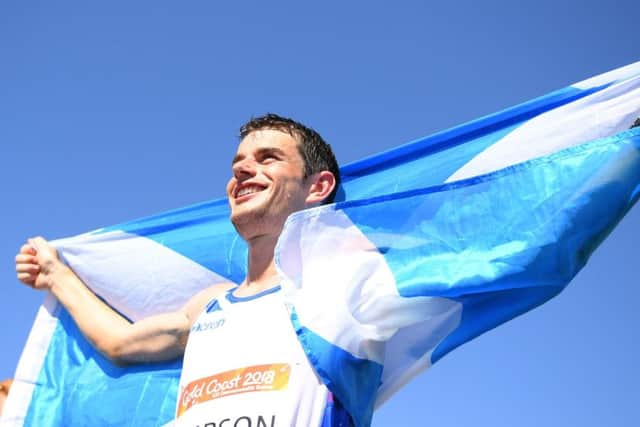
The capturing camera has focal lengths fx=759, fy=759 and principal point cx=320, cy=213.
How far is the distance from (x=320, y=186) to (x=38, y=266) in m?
2.25

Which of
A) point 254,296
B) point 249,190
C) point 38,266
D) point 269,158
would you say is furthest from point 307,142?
point 38,266

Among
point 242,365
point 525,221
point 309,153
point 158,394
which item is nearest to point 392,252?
point 525,221

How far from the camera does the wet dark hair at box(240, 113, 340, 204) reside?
4.66 meters

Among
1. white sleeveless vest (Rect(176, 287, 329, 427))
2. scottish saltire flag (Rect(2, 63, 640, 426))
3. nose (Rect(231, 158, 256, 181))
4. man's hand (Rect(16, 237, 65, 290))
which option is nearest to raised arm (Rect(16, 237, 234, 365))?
man's hand (Rect(16, 237, 65, 290))

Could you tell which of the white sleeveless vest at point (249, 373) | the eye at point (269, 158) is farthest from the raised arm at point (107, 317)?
the eye at point (269, 158)

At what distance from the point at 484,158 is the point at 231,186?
1578 millimetres

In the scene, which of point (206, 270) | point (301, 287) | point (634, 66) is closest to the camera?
point (301, 287)

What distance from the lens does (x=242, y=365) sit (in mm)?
3668

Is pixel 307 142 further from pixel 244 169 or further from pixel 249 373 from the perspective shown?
pixel 249 373

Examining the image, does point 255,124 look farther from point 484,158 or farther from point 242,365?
point 242,365

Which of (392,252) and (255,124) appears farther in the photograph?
(255,124)

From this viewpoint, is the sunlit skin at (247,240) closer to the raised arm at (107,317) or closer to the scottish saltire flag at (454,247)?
the raised arm at (107,317)

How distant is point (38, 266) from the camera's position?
18.0ft

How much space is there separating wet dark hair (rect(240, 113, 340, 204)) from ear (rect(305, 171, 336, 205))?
4 cm
